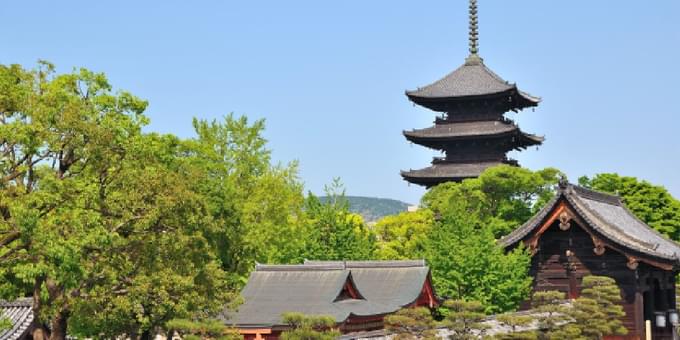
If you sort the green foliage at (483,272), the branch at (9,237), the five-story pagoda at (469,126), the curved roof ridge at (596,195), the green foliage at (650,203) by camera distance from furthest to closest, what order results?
the five-story pagoda at (469,126) < the green foliage at (650,203) < the curved roof ridge at (596,195) < the green foliage at (483,272) < the branch at (9,237)

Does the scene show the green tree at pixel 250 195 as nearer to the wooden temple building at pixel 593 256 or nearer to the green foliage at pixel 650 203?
the wooden temple building at pixel 593 256

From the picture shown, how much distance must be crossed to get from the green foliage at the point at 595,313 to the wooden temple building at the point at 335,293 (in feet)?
20.0

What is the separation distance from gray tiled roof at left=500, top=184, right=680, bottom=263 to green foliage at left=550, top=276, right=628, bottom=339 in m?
1.80

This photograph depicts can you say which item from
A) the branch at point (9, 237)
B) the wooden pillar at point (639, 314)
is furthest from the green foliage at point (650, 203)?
the branch at point (9, 237)

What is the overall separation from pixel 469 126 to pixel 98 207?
45377 mm

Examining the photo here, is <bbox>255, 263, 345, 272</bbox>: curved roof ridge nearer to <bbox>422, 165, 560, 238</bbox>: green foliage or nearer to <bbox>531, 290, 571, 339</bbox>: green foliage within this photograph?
<bbox>531, 290, 571, 339</bbox>: green foliage

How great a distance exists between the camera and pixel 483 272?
114 feet

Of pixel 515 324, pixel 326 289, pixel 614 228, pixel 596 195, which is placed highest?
pixel 596 195

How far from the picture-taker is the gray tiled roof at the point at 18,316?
26.1 meters

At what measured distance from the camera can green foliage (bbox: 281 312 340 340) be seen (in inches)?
936

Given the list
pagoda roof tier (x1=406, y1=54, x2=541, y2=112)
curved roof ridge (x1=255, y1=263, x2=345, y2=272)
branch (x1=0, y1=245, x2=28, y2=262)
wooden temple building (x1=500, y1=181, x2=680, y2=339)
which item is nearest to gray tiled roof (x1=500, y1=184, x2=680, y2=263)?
wooden temple building (x1=500, y1=181, x2=680, y2=339)

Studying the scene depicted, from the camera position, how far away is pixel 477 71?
6875cm

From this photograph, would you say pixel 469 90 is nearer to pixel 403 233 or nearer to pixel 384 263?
pixel 403 233

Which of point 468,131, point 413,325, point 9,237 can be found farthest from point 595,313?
point 468,131
